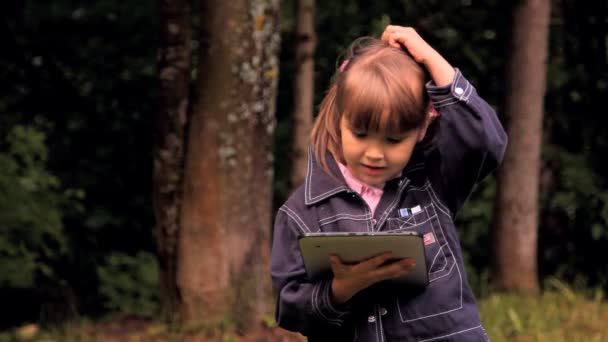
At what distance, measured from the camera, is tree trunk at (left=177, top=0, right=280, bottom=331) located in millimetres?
5098

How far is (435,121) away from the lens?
2.47 meters

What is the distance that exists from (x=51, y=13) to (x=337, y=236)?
5.95 metres

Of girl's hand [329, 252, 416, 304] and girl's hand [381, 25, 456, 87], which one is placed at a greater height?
girl's hand [381, 25, 456, 87]

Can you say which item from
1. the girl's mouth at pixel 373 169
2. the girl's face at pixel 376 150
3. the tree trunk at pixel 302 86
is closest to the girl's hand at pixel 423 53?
the girl's face at pixel 376 150

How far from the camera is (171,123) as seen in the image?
5.39 m

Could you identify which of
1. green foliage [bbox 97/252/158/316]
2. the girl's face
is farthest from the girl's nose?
green foliage [bbox 97/252/158/316]

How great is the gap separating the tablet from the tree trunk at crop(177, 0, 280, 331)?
285cm

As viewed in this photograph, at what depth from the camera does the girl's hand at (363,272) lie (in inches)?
87.7

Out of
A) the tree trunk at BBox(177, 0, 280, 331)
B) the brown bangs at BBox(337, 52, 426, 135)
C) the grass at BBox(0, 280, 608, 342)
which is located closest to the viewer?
the brown bangs at BBox(337, 52, 426, 135)

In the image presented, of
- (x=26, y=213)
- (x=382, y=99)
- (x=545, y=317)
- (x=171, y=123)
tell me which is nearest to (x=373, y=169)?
(x=382, y=99)

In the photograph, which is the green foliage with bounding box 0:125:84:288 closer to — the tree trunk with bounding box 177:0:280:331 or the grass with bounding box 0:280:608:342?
the grass with bounding box 0:280:608:342

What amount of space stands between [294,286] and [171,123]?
10.2 ft

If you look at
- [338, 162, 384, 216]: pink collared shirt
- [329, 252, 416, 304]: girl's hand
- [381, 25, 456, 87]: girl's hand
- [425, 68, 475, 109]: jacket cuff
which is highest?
[381, 25, 456, 87]: girl's hand

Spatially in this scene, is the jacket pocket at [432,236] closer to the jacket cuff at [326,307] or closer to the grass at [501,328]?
the jacket cuff at [326,307]
